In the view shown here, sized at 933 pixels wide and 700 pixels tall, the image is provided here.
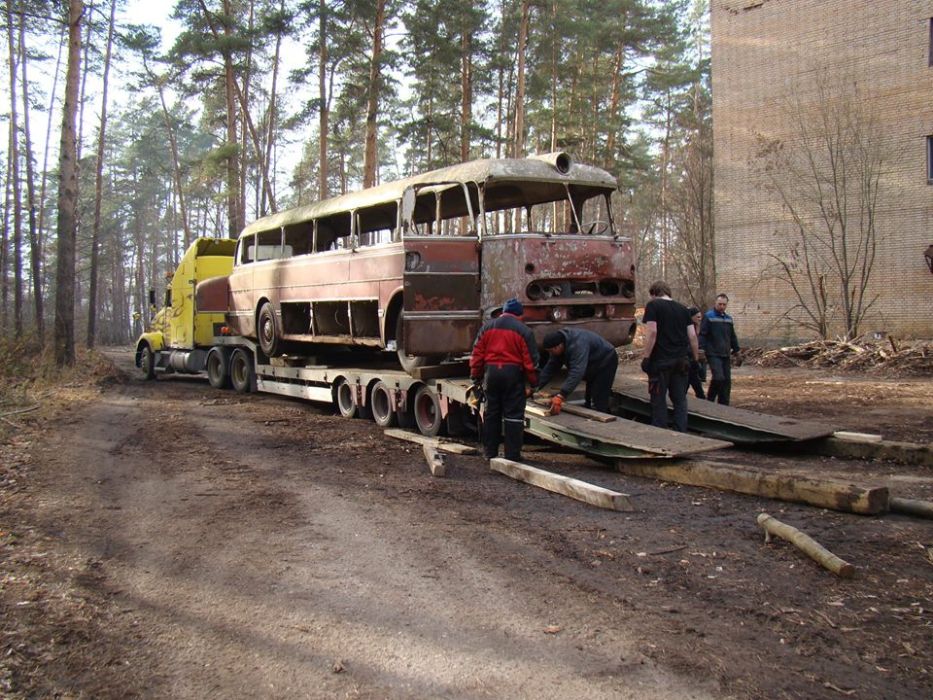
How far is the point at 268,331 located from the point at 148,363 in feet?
26.7

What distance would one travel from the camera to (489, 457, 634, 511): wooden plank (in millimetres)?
6066

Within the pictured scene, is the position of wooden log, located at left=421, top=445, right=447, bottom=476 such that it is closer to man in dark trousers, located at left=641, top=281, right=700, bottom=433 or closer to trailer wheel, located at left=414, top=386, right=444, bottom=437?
trailer wheel, located at left=414, top=386, right=444, bottom=437

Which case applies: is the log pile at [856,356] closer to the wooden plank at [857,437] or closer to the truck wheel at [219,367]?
the wooden plank at [857,437]

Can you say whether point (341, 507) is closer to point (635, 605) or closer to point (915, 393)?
point (635, 605)

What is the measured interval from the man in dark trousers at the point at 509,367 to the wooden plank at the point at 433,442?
760mm

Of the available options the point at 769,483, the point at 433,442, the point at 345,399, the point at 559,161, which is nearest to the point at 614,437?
the point at 769,483

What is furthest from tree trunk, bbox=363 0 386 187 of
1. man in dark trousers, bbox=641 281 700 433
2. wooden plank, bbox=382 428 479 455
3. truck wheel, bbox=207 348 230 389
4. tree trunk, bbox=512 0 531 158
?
man in dark trousers, bbox=641 281 700 433

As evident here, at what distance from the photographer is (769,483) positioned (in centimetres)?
623

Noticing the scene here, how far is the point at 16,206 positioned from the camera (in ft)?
108

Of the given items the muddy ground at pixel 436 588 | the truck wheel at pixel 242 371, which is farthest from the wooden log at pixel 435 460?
the truck wheel at pixel 242 371

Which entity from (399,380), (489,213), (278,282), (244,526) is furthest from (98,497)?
(278,282)

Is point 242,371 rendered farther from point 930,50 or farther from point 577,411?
point 930,50

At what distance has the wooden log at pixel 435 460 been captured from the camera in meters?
7.50

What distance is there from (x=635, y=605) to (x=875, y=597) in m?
1.31
